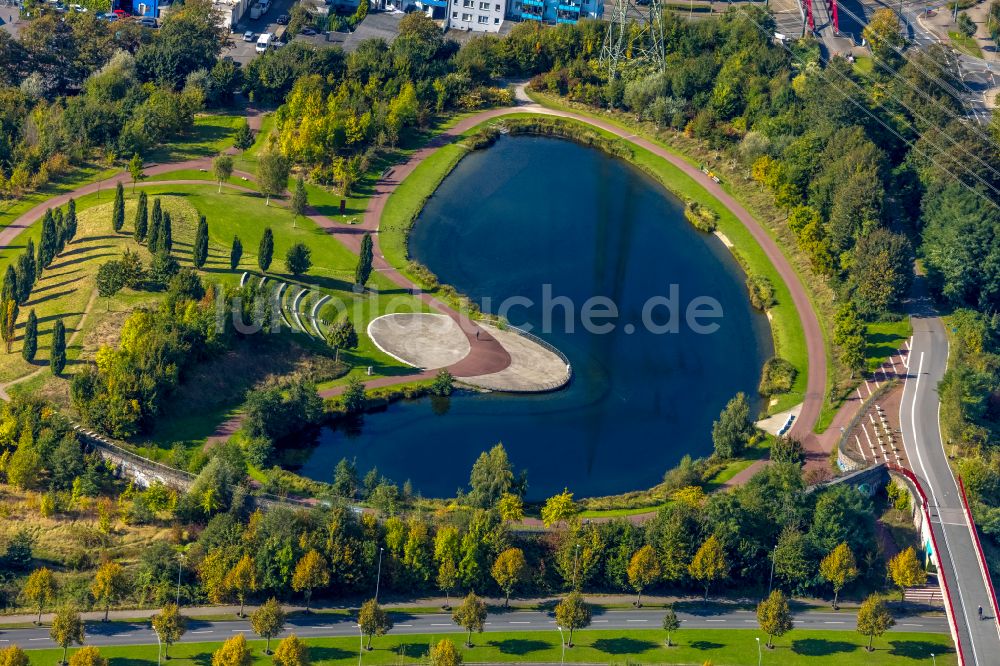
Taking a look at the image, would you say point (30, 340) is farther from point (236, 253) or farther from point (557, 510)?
point (557, 510)

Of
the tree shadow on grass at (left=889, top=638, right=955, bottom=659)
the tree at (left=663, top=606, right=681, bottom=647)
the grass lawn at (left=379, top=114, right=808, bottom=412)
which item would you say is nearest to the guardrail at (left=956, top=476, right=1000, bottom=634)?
the tree shadow on grass at (left=889, top=638, right=955, bottom=659)

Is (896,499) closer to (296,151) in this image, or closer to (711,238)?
(711,238)

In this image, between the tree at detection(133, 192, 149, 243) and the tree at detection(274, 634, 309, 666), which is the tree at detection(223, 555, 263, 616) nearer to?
the tree at detection(274, 634, 309, 666)

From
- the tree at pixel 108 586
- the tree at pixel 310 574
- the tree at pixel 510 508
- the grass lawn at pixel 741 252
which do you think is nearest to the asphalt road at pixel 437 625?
the tree at pixel 108 586

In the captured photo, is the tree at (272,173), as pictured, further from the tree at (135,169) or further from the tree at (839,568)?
the tree at (839,568)

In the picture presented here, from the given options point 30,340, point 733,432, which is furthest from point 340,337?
point 733,432

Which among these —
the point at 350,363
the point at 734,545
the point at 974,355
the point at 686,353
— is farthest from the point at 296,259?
the point at 974,355
